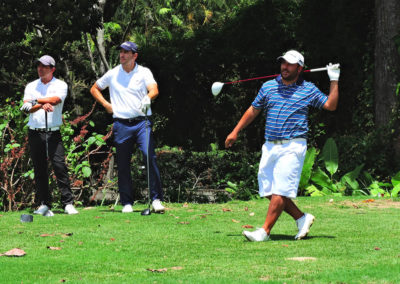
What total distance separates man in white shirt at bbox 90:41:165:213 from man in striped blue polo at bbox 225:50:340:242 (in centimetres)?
247

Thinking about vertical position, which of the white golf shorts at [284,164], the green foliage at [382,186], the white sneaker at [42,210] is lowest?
the green foliage at [382,186]

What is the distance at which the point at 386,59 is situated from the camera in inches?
448

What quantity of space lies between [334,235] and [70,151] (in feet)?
17.1

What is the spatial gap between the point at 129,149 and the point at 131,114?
49cm

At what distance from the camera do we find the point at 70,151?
10.5m

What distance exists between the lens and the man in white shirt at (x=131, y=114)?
8.53 metres

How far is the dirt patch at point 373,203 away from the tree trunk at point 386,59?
2.17 metres

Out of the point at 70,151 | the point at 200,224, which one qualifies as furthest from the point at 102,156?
the point at 200,224

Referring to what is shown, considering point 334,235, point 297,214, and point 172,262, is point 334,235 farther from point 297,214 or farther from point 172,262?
point 172,262

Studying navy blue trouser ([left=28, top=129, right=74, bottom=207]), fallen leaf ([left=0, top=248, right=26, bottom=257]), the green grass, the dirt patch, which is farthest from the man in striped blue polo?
navy blue trouser ([left=28, top=129, right=74, bottom=207])

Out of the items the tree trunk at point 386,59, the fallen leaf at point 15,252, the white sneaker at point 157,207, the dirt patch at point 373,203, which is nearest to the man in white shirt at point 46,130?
the white sneaker at point 157,207

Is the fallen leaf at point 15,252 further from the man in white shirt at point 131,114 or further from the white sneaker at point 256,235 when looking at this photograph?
the man in white shirt at point 131,114

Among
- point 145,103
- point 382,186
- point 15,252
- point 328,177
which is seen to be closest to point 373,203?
point 328,177

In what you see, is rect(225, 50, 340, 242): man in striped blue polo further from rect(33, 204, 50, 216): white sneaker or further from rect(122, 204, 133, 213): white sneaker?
rect(33, 204, 50, 216): white sneaker
